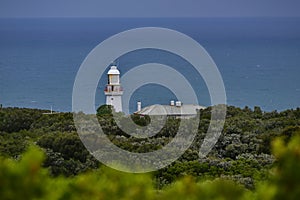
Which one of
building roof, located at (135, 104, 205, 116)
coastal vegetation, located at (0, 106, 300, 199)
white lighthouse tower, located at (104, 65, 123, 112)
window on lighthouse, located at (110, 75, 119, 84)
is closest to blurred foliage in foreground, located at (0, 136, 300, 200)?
coastal vegetation, located at (0, 106, 300, 199)

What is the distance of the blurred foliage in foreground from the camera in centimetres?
361

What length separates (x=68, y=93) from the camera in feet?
233

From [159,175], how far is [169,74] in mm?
68034

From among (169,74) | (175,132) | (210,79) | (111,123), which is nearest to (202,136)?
(175,132)

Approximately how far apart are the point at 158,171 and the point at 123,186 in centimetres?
1018

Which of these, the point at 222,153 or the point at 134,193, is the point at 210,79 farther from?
the point at 134,193

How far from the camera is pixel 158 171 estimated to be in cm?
1409

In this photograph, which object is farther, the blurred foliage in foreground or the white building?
the white building

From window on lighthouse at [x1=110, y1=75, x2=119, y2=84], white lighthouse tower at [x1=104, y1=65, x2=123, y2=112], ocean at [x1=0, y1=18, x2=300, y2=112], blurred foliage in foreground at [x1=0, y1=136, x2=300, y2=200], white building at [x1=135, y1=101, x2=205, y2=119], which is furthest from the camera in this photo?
ocean at [x1=0, y1=18, x2=300, y2=112]

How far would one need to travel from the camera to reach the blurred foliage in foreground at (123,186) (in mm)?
3612

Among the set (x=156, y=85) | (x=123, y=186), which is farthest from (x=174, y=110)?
(x=156, y=85)

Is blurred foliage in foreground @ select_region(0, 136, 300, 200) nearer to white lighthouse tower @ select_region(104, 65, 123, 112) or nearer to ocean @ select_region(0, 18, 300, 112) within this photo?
white lighthouse tower @ select_region(104, 65, 123, 112)

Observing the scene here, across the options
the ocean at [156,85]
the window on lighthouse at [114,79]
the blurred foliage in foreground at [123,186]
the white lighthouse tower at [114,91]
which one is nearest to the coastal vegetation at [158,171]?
the blurred foliage in foreground at [123,186]

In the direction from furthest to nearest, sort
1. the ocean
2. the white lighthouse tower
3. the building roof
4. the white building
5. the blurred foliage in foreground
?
the ocean
the building roof
the white building
the white lighthouse tower
the blurred foliage in foreground
